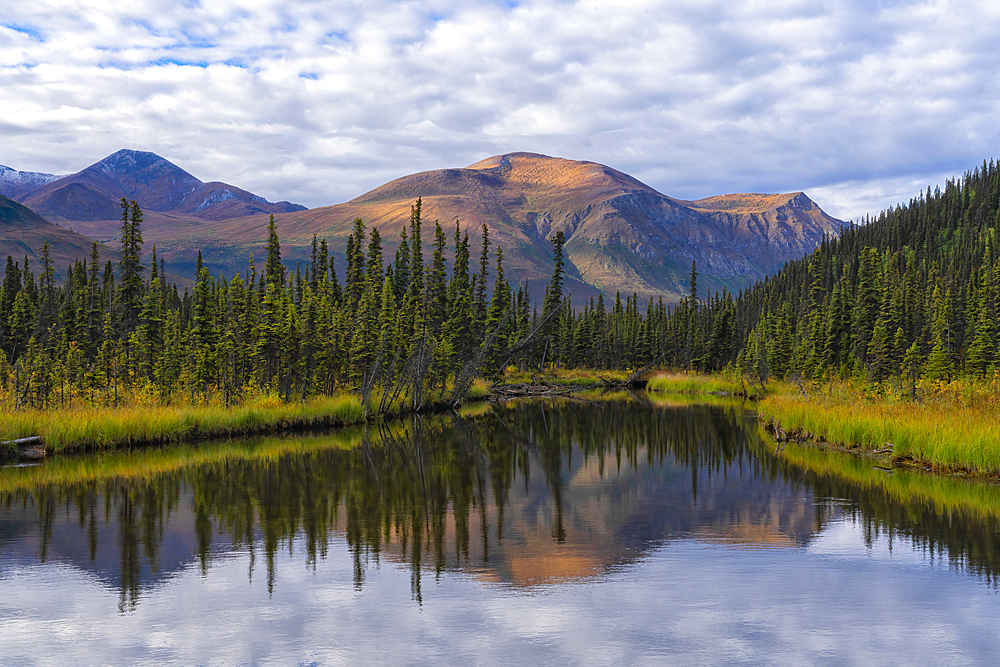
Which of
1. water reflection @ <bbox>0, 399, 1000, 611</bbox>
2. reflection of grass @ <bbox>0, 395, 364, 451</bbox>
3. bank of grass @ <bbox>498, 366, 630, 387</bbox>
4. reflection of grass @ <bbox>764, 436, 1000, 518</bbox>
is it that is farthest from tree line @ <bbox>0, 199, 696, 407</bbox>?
reflection of grass @ <bbox>764, 436, 1000, 518</bbox>

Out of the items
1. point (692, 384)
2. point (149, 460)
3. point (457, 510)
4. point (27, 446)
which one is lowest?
point (692, 384)

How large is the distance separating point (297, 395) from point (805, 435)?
2625 centimetres

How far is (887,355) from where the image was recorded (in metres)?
50.8

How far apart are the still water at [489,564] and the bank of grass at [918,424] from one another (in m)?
1.47

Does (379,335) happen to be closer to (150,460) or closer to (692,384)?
(150,460)

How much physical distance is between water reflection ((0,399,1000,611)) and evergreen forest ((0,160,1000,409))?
10693mm

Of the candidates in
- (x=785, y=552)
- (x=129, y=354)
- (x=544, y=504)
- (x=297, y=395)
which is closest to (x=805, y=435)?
(x=544, y=504)

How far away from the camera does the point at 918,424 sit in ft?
79.1

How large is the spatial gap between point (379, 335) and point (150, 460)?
883 inches

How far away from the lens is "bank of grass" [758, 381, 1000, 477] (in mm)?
21188

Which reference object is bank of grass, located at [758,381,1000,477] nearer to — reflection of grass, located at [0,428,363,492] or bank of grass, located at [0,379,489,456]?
reflection of grass, located at [0,428,363,492]

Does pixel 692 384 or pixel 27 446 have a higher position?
pixel 27 446

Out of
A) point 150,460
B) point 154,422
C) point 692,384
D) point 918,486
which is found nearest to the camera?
point 918,486

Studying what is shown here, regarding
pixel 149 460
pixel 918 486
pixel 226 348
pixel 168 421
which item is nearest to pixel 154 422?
pixel 168 421
